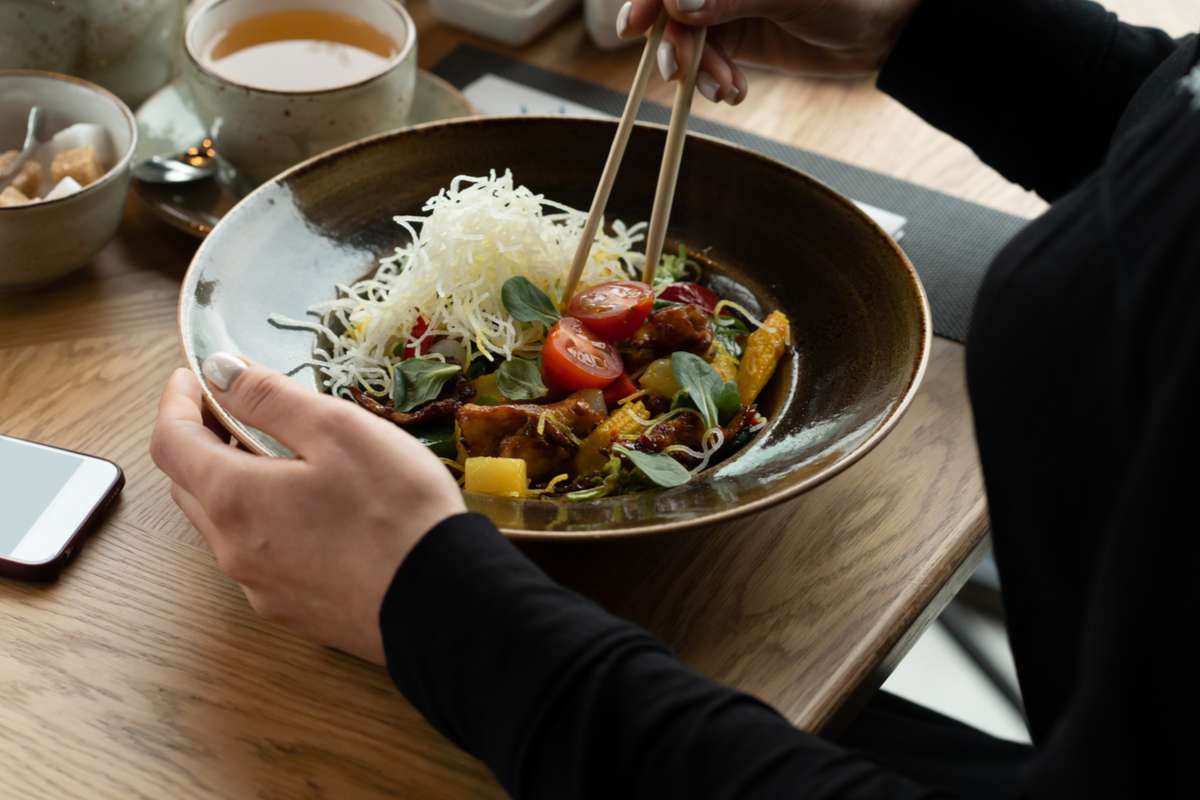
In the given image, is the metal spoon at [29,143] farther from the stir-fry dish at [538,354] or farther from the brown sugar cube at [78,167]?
the stir-fry dish at [538,354]

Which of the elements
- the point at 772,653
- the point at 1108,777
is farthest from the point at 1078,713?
the point at 772,653

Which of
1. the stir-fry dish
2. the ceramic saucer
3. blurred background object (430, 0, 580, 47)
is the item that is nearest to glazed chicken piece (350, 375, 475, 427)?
the stir-fry dish

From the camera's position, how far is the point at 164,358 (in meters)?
1.27

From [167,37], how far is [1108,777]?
1491mm

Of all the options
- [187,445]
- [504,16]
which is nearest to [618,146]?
[187,445]

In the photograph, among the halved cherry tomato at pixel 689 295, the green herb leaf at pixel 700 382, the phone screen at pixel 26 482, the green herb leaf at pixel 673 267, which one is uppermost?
the green herb leaf at pixel 700 382

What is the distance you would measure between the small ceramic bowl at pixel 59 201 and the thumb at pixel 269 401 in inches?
16.5

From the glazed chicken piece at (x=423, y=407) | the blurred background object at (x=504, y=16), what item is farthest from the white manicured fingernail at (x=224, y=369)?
the blurred background object at (x=504, y=16)

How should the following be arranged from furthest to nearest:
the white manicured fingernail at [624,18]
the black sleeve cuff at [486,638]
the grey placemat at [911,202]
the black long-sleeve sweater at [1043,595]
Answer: the grey placemat at [911,202] → the white manicured fingernail at [624,18] → the black sleeve cuff at [486,638] → the black long-sleeve sweater at [1043,595]

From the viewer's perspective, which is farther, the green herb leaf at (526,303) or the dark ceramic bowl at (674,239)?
the green herb leaf at (526,303)

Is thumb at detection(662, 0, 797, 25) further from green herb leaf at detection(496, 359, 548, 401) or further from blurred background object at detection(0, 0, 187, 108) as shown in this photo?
blurred background object at detection(0, 0, 187, 108)

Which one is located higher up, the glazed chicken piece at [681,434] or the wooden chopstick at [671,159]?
the wooden chopstick at [671,159]

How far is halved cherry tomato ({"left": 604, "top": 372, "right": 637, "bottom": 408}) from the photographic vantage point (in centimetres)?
115

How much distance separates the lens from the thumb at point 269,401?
2.83 ft
